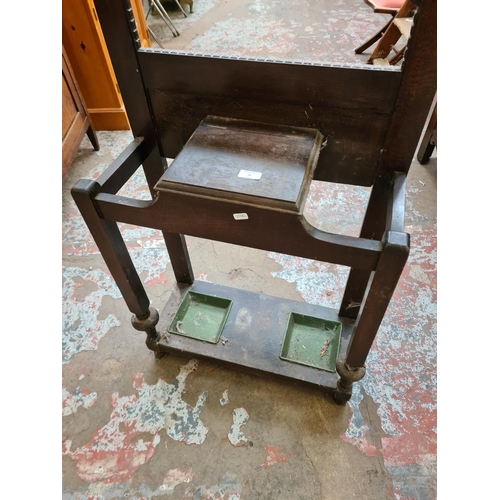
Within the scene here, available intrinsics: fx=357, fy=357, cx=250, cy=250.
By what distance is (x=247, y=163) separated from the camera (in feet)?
3.09

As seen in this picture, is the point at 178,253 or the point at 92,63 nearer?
the point at 178,253

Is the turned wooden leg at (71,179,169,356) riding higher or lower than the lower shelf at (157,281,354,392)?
higher

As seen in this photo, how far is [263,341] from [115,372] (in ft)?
2.24

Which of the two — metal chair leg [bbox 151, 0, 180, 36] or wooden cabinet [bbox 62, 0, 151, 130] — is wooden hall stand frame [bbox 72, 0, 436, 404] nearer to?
wooden cabinet [bbox 62, 0, 151, 130]

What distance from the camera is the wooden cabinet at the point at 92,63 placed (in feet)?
7.74

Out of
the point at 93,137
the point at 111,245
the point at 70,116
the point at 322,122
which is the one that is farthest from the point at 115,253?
the point at 93,137

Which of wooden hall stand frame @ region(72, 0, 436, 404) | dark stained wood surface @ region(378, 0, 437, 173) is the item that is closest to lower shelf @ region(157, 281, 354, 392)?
wooden hall stand frame @ region(72, 0, 436, 404)

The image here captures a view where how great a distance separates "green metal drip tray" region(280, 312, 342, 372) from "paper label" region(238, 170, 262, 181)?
2.82ft

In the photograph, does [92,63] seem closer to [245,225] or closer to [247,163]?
[247,163]

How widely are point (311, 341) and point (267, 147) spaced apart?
92 cm

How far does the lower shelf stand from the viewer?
4.79 feet

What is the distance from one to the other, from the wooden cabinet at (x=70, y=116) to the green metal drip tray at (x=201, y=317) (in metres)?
1.32

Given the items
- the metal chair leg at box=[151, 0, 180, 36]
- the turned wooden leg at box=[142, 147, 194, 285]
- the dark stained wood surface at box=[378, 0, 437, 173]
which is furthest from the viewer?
the metal chair leg at box=[151, 0, 180, 36]

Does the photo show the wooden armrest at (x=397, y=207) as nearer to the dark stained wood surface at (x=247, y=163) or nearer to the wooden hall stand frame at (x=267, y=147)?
the wooden hall stand frame at (x=267, y=147)
